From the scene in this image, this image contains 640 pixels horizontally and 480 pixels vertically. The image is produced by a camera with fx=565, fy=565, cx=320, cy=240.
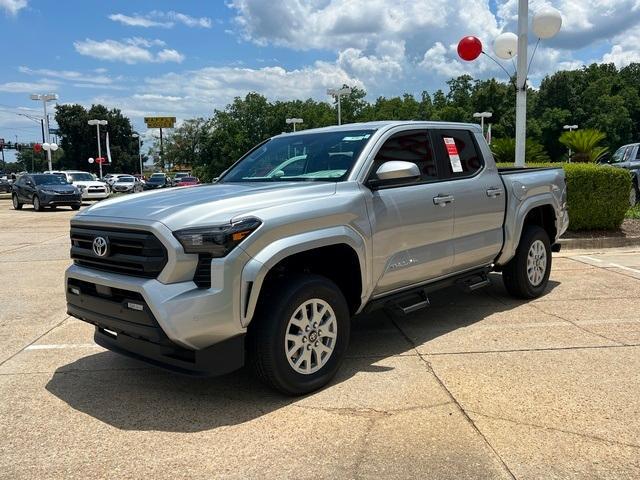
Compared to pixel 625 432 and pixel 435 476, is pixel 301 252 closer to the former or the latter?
pixel 435 476

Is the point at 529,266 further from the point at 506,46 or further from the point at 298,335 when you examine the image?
the point at 506,46

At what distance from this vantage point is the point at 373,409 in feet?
12.1

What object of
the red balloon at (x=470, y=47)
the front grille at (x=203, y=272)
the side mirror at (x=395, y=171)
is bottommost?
the front grille at (x=203, y=272)

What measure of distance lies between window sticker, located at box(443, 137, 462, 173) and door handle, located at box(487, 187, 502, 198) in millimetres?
412

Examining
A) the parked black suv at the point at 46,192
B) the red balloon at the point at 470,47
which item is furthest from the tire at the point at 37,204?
the red balloon at the point at 470,47

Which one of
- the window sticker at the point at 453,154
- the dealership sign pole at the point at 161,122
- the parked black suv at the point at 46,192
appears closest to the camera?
the window sticker at the point at 453,154

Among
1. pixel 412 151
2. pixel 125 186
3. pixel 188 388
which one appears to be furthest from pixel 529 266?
pixel 125 186

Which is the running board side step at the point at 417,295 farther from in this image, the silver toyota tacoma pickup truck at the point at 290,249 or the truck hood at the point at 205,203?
the truck hood at the point at 205,203

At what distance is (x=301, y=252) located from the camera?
3918mm

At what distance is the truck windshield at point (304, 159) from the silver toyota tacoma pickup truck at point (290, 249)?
0.05 feet

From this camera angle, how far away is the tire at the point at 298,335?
143 inches

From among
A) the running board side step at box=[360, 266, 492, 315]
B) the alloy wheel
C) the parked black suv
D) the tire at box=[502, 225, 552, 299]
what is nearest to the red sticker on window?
the running board side step at box=[360, 266, 492, 315]

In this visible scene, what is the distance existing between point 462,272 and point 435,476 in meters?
2.72

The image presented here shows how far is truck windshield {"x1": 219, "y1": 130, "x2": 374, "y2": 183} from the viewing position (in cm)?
453
